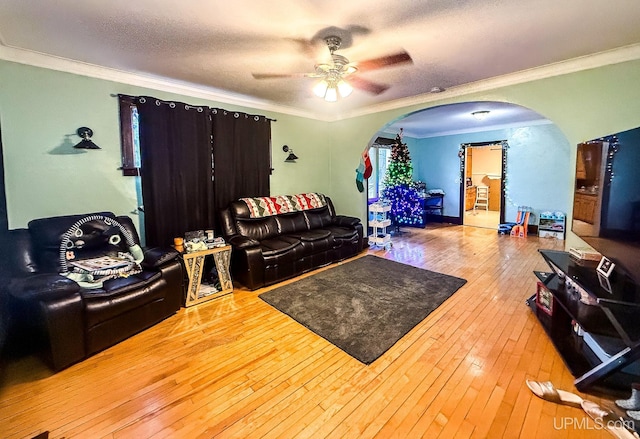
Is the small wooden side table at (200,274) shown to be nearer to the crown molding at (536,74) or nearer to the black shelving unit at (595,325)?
the black shelving unit at (595,325)

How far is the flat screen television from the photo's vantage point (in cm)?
178

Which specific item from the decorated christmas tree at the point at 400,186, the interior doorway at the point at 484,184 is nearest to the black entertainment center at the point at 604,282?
the decorated christmas tree at the point at 400,186

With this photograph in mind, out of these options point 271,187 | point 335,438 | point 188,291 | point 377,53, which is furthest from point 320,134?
point 335,438

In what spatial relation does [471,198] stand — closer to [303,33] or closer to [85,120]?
[303,33]

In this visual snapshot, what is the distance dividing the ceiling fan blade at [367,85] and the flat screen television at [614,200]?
7.70 feet

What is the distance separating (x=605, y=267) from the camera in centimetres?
216

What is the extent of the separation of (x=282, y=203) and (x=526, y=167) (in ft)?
20.2

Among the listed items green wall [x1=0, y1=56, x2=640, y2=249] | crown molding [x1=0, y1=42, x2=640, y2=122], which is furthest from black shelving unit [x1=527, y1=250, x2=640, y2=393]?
crown molding [x1=0, y1=42, x2=640, y2=122]

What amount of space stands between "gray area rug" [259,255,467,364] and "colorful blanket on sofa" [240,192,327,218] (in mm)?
1245

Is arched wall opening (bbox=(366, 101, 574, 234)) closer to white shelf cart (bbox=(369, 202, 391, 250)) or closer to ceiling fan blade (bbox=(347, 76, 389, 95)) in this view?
white shelf cart (bbox=(369, 202, 391, 250))

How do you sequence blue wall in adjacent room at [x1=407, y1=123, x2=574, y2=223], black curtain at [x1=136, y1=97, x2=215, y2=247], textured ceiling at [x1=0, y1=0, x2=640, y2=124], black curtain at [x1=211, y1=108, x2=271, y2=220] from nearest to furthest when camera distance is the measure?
textured ceiling at [x1=0, y1=0, x2=640, y2=124], black curtain at [x1=136, y1=97, x2=215, y2=247], black curtain at [x1=211, y1=108, x2=271, y2=220], blue wall in adjacent room at [x1=407, y1=123, x2=574, y2=223]

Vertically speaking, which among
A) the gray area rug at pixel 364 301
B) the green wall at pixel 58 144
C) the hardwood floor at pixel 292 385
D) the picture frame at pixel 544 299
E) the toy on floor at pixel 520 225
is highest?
the green wall at pixel 58 144

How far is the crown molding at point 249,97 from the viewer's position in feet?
8.91

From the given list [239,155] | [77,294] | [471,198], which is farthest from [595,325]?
[471,198]
